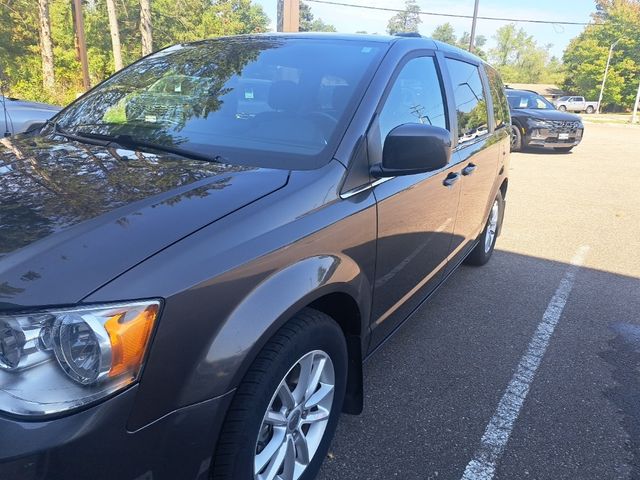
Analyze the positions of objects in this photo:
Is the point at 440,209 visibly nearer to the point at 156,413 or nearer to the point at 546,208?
the point at 156,413

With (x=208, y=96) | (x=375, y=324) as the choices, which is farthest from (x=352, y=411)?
(x=208, y=96)

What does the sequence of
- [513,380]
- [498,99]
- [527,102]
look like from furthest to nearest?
[527,102] → [498,99] → [513,380]

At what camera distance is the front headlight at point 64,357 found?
1.24m

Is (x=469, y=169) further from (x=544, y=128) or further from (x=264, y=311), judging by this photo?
(x=544, y=128)

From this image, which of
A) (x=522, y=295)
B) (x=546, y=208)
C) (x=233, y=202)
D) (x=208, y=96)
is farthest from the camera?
(x=546, y=208)

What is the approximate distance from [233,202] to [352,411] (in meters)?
1.15

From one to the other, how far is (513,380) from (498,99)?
2793 millimetres

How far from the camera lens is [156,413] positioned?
1.37 m

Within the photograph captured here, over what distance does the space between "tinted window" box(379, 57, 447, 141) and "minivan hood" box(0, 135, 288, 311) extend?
78 centimetres

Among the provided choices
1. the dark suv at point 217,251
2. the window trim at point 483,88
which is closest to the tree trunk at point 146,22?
the window trim at point 483,88

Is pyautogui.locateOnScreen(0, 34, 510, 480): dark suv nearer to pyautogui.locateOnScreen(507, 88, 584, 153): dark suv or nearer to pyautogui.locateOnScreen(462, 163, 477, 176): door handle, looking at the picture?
pyautogui.locateOnScreen(462, 163, 477, 176): door handle

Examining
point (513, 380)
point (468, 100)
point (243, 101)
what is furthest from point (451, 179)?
point (243, 101)

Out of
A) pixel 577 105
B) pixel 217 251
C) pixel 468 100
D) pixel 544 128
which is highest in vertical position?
pixel 468 100

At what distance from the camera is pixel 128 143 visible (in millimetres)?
2361
